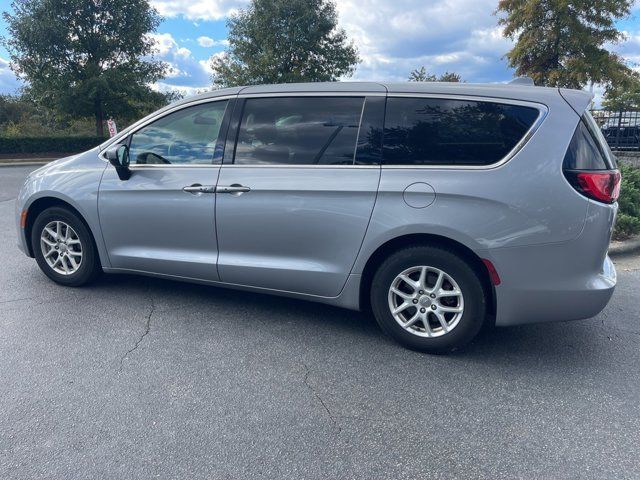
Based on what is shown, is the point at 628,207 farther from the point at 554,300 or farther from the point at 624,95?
the point at 624,95

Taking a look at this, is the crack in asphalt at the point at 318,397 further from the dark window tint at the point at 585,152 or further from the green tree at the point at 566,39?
the green tree at the point at 566,39

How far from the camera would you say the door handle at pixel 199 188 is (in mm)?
3738

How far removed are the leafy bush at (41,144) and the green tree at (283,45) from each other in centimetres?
859

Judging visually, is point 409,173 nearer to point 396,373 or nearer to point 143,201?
point 396,373

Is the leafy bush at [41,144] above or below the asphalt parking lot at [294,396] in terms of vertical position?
above

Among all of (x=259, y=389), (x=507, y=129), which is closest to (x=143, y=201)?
(x=259, y=389)

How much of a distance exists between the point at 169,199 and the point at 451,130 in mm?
2223

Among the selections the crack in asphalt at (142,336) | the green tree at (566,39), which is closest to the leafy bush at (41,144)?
the green tree at (566,39)

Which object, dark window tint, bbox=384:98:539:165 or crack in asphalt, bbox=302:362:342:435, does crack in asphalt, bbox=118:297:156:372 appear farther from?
dark window tint, bbox=384:98:539:165

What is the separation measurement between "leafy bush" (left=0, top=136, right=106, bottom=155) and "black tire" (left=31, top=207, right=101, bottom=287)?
24.9 metres

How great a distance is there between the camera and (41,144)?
84.7 ft

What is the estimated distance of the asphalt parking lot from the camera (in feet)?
7.60

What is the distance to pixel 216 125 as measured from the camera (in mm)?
3889

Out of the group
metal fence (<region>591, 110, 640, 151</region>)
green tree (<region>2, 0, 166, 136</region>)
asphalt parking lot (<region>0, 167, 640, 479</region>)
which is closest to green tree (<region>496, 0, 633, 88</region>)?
metal fence (<region>591, 110, 640, 151</region>)
